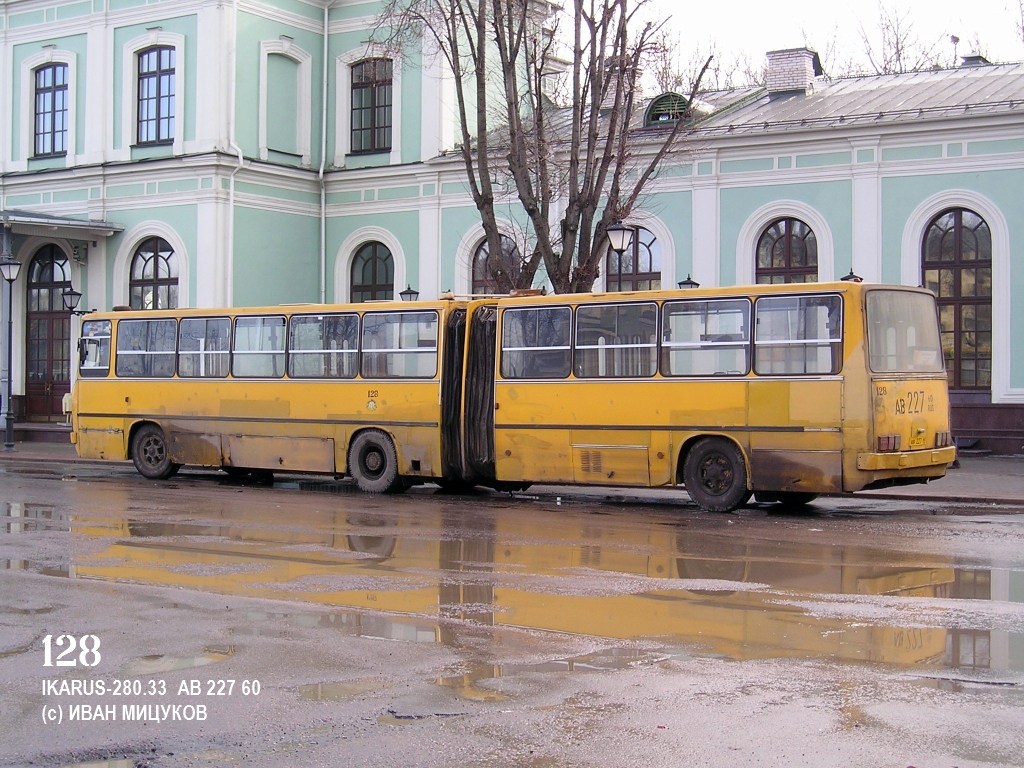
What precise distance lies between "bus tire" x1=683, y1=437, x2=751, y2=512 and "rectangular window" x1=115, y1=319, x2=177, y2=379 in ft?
Answer: 31.9

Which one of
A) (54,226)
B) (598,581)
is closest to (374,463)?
(598,581)

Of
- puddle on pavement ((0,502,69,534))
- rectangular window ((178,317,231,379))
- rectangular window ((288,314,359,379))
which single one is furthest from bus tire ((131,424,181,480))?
puddle on pavement ((0,502,69,534))

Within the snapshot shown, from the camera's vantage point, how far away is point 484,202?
80.8 ft

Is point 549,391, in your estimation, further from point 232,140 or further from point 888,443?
point 232,140

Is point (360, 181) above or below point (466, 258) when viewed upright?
above

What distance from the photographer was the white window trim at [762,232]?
28.4m

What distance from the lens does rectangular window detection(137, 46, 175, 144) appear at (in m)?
33.4

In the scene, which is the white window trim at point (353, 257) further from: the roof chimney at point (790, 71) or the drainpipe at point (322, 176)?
the roof chimney at point (790, 71)

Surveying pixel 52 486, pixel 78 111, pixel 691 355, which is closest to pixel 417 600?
pixel 691 355

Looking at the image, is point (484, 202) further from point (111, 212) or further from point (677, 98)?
point (111, 212)

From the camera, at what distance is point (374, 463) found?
Answer: 20859mm

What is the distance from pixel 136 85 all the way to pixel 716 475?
2190 centimetres

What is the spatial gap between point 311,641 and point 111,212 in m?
27.9

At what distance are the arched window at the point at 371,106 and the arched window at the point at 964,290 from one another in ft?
46.8
